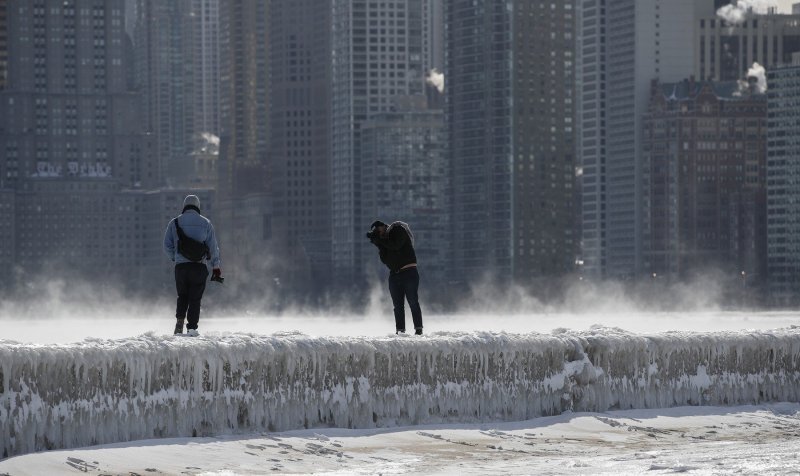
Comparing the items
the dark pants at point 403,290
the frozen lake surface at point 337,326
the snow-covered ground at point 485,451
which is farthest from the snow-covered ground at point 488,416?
the dark pants at point 403,290

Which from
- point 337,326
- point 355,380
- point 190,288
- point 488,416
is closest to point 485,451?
point 355,380

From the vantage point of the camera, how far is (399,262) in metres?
23.5

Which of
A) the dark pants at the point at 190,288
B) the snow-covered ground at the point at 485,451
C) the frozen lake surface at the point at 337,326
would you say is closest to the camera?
the snow-covered ground at the point at 485,451

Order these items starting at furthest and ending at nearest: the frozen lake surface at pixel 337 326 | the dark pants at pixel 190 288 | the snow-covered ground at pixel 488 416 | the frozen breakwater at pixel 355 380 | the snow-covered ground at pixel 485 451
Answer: the frozen lake surface at pixel 337 326
the dark pants at pixel 190 288
the frozen breakwater at pixel 355 380
the snow-covered ground at pixel 488 416
the snow-covered ground at pixel 485 451

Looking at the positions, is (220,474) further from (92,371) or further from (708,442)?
(708,442)

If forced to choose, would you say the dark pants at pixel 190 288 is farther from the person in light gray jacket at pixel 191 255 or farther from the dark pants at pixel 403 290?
the dark pants at pixel 403 290

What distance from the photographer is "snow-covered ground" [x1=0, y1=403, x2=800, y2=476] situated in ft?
51.9

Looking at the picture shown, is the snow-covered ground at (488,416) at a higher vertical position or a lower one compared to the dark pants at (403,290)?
lower

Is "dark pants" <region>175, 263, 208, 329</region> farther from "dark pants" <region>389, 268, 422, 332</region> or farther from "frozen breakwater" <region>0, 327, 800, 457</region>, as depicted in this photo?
"dark pants" <region>389, 268, 422, 332</region>

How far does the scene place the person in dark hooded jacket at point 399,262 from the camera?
2330cm

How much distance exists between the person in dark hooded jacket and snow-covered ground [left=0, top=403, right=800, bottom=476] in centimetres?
373

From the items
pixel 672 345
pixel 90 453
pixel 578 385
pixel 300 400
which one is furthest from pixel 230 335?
pixel 672 345

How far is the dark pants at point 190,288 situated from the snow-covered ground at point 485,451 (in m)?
3.46

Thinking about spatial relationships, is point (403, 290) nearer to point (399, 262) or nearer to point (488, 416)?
point (399, 262)
